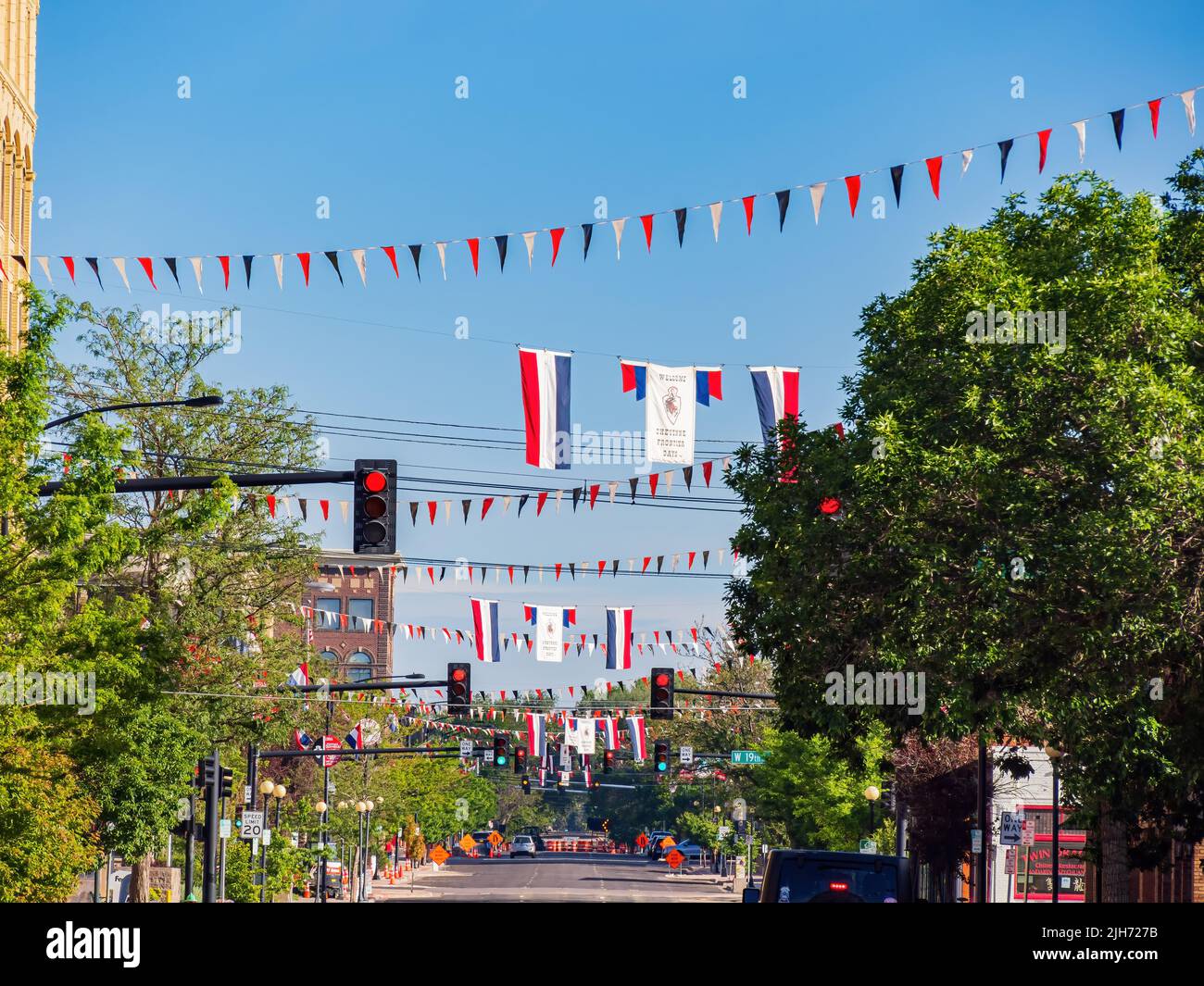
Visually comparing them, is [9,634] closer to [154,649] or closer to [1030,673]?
[154,649]

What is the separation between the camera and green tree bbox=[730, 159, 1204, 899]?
1062 inches

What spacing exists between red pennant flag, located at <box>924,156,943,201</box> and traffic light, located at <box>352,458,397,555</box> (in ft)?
32.8

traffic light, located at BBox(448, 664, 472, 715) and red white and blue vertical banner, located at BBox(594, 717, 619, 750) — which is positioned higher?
traffic light, located at BBox(448, 664, 472, 715)

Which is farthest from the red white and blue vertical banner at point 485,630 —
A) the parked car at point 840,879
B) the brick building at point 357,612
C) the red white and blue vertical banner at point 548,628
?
the brick building at point 357,612

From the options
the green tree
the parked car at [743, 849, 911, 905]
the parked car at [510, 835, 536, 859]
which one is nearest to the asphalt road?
the parked car at [510, 835, 536, 859]

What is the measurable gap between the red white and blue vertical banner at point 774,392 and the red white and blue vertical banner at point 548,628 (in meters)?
23.7

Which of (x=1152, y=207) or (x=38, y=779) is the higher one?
(x=1152, y=207)

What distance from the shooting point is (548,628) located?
61031 millimetres

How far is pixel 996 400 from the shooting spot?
28.6m

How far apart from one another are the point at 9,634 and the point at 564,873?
76.2 meters

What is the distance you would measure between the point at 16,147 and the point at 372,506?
32655mm
